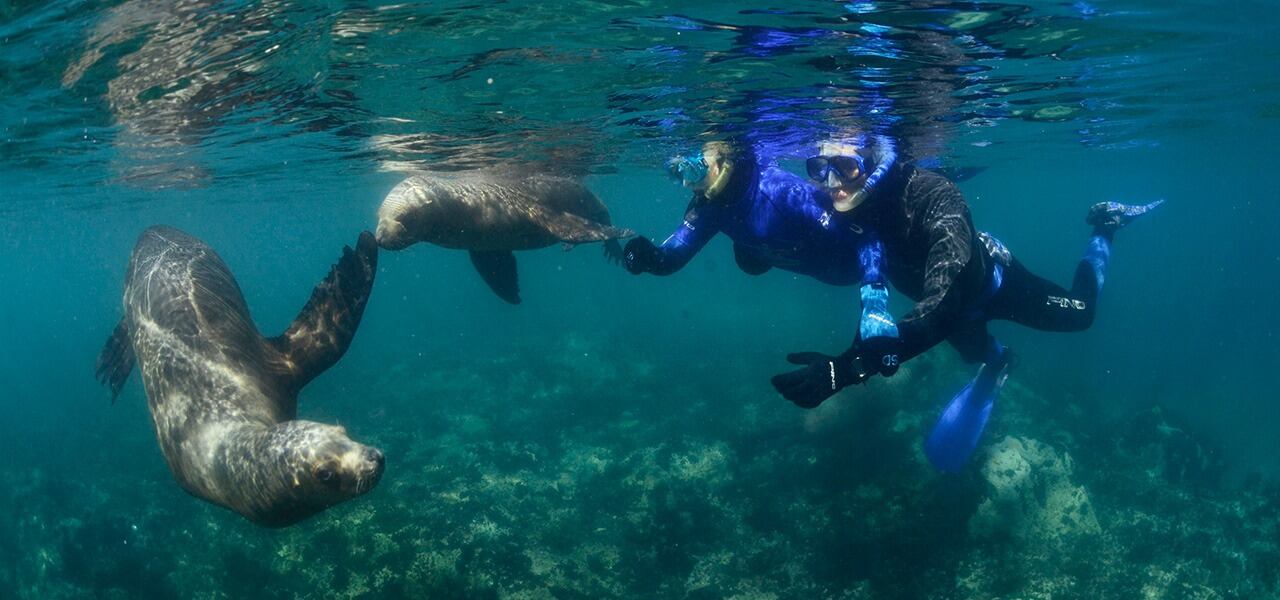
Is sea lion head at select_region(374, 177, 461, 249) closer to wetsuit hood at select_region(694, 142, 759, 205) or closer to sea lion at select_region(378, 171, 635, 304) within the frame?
sea lion at select_region(378, 171, 635, 304)

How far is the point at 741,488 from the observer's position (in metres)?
12.1

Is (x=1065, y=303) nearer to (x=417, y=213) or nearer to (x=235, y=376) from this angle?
(x=417, y=213)

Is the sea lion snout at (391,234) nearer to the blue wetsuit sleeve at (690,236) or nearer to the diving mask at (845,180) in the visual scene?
the blue wetsuit sleeve at (690,236)

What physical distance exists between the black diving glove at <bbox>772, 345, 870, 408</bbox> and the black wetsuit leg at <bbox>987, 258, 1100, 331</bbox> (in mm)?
5310

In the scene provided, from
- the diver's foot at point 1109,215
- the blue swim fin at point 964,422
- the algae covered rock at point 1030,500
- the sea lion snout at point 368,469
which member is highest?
the sea lion snout at point 368,469

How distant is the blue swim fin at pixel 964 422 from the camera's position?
32.6ft

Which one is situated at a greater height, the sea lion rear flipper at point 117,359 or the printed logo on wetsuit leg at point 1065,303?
the sea lion rear flipper at point 117,359

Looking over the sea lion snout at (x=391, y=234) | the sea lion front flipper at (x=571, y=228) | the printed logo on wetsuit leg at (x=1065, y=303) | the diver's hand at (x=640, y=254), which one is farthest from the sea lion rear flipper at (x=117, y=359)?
the printed logo on wetsuit leg at (x=1065, y=303)

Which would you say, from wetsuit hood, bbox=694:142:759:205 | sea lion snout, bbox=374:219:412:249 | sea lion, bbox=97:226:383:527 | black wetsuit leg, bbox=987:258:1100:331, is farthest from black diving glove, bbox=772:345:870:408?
sea lion snout, bbox=374:219:412:249

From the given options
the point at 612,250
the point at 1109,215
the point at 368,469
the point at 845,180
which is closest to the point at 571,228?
the point at 612,250

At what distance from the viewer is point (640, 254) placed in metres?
7.64

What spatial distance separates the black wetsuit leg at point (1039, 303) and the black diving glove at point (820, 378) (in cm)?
531

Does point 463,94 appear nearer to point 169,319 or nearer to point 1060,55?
point 169,319

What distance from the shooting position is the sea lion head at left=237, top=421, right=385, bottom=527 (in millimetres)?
4340
